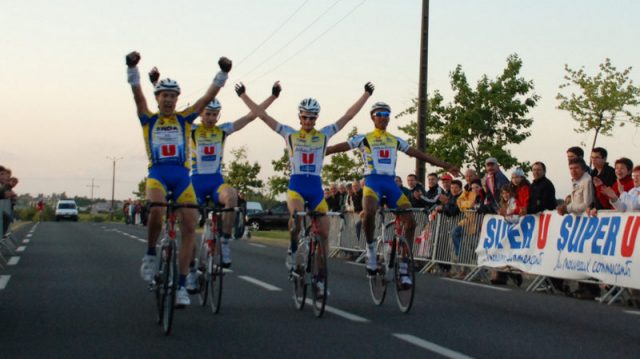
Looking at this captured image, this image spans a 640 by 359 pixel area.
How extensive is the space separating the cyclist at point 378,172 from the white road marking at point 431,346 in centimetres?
262

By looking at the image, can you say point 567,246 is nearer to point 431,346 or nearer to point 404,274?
point 404,274

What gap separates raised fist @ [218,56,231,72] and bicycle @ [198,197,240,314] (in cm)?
161

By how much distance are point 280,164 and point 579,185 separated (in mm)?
63520

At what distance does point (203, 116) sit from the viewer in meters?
10.8

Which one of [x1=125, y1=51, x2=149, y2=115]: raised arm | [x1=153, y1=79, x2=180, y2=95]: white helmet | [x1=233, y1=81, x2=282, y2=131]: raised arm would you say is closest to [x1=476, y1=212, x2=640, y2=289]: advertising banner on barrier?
[x1=233, y1=81, x2=282, y2=131]: raised arm

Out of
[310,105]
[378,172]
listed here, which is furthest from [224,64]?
[378,172]

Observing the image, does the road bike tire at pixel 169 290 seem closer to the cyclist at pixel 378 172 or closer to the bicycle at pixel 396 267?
the bicycle at pixel 396 267

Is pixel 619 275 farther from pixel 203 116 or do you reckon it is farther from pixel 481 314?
pixel 203 116

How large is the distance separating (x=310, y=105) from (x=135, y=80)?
237cm

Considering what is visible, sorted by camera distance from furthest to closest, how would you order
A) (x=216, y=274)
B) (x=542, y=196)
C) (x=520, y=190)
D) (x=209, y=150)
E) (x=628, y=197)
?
(x=520, y=190) → (x=542, y=196) → (x=628, y=197) → (x=209, y=150) → (x=216, y=274)

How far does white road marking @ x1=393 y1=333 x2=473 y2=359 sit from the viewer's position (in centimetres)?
724

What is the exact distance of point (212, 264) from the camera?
9.96 m

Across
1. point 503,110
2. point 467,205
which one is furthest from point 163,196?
point 503,110

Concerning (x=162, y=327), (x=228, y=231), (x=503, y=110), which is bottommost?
(x=162, y=327)
